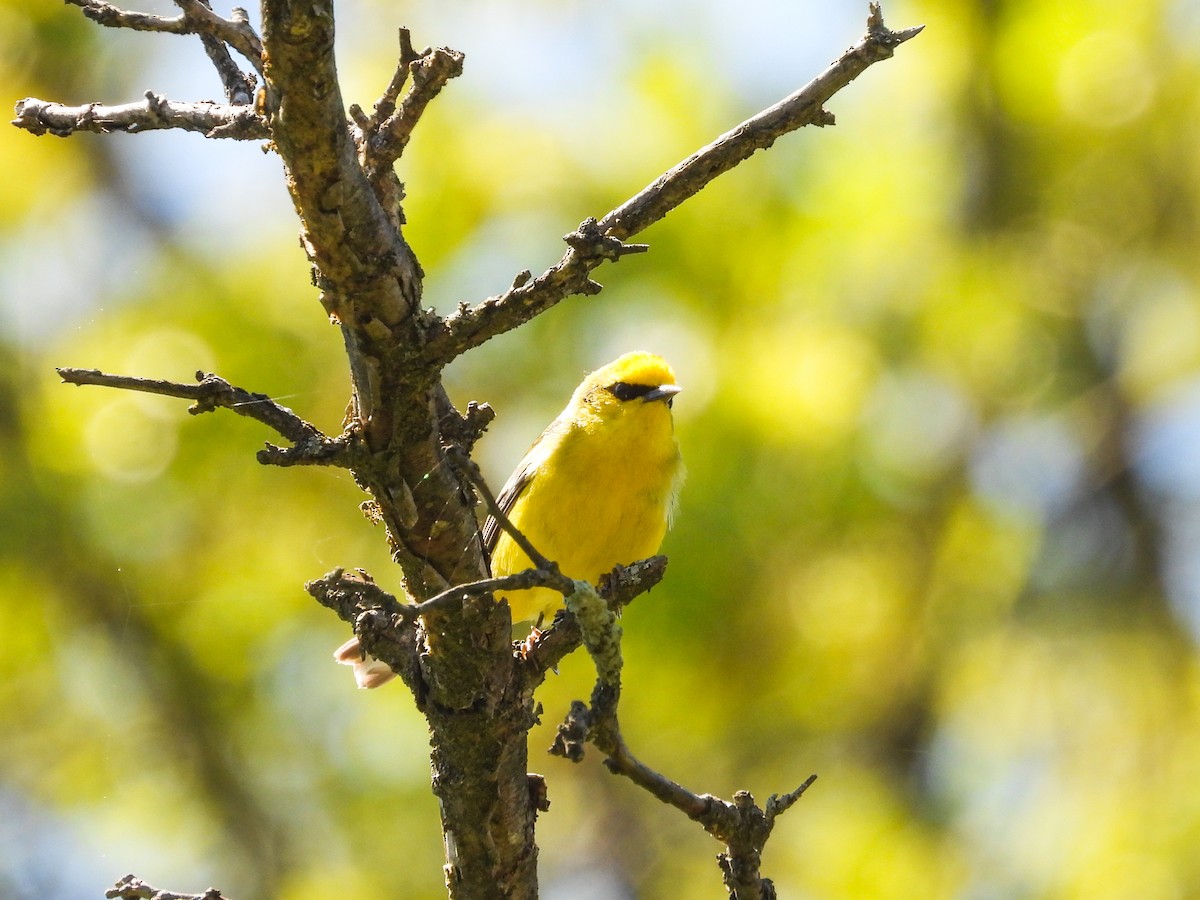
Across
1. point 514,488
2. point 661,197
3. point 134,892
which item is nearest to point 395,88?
point 661,197

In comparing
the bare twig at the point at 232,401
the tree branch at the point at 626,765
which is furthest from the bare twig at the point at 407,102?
the tree branch at the point at 626,765

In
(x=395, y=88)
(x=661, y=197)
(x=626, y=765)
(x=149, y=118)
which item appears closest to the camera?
(x=626, y=765)

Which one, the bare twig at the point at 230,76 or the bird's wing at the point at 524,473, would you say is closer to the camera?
the bare twig at the point at 230,76

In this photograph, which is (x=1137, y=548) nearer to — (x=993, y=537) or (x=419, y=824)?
(x=993, y=537)

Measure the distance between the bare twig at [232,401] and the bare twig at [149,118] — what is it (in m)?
0.51

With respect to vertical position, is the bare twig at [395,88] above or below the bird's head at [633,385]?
below

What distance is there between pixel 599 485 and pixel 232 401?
7.89 ft

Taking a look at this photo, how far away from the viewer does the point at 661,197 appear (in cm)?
197

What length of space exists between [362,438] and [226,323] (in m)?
2.54

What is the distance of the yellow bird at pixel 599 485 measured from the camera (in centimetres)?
419

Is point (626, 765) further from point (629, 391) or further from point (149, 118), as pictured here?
point (629, 391)

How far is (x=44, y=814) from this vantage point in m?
4.48

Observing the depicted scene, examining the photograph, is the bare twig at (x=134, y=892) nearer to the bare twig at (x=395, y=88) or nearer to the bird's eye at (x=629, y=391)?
the bare twig at (x=395, y=88)

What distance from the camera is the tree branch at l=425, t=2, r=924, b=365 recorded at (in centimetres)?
190
